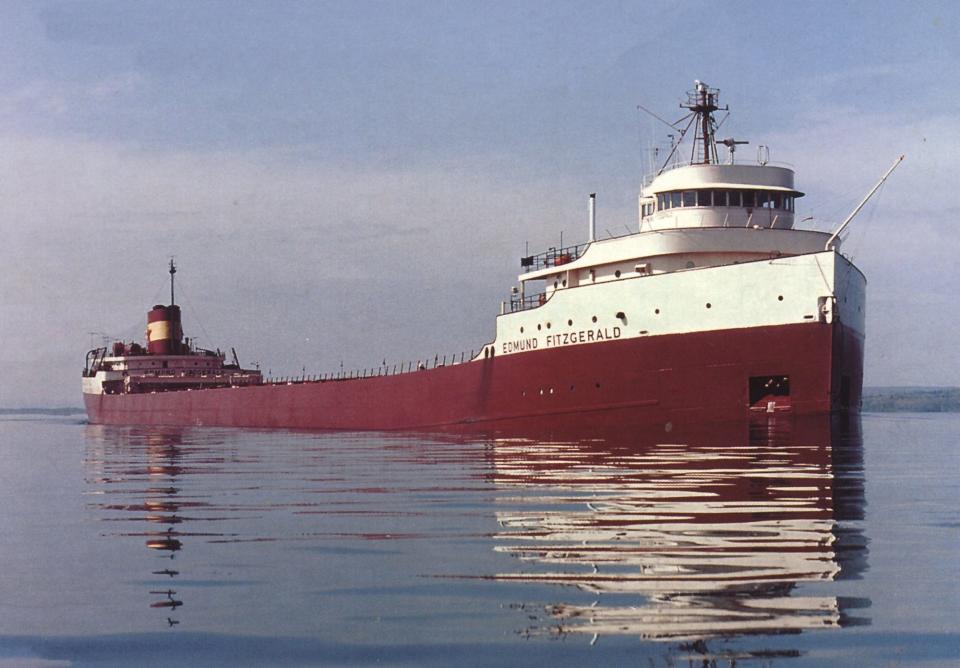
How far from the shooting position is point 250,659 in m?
5.57

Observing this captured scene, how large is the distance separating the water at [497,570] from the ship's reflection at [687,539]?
3 centimetres

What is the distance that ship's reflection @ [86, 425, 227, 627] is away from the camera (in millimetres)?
7604

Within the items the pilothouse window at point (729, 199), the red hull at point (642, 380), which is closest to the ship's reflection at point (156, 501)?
the red hull at point (642, 380)

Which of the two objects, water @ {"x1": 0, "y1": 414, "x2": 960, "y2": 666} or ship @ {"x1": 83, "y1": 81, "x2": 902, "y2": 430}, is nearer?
water @ {"x1": 0, "y1": 414, "x2": 960, "y2": 666}

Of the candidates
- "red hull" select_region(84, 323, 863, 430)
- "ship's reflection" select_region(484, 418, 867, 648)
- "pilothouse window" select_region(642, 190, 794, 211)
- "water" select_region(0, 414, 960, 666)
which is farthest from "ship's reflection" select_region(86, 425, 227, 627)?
"pilothouse window" select_region(642, 190, 794, 211)

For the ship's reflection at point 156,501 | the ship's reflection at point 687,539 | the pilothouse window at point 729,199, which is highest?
the pilothouse window at point 729,199

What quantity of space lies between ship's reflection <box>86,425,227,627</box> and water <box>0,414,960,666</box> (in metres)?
0.06

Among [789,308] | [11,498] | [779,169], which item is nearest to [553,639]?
[11,498]

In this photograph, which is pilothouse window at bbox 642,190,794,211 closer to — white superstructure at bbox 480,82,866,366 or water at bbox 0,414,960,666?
white superstructure at bbox 480,82,866,366

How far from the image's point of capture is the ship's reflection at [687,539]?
19.9ft

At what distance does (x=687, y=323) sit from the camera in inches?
1085

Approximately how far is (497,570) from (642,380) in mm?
21312

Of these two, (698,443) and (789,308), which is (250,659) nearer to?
(698,443)

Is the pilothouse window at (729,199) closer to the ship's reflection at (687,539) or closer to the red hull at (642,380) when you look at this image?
the red hull at (642,380)
